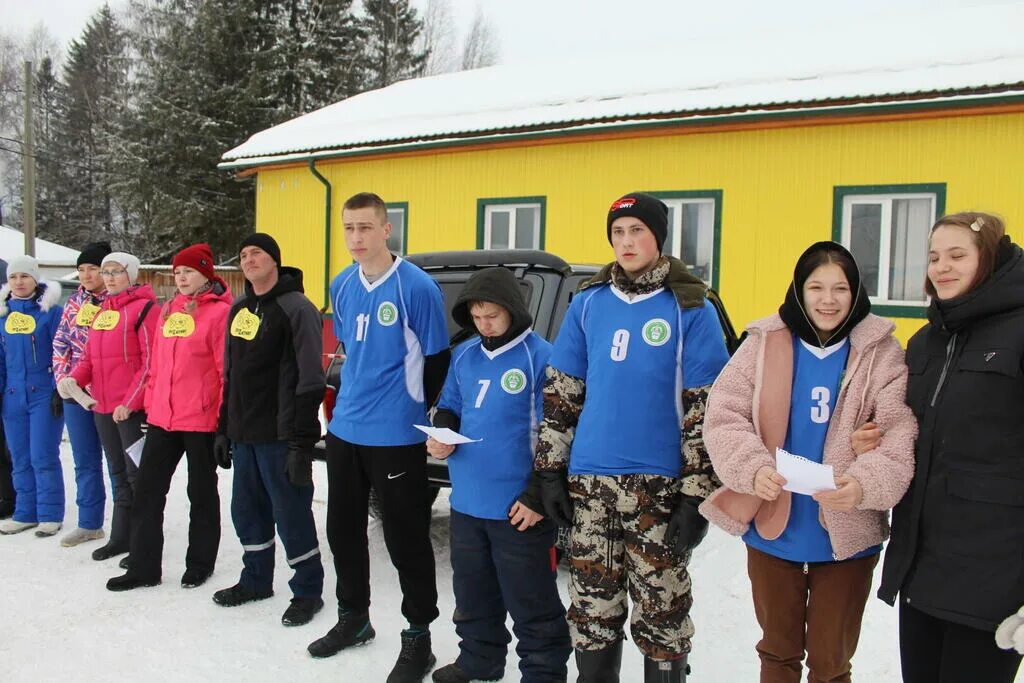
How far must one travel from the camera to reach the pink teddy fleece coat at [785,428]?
2.43 meters

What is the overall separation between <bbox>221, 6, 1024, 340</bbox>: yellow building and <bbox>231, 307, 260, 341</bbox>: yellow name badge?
7097mm

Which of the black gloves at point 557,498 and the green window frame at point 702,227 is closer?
the black gloves at point 557,498

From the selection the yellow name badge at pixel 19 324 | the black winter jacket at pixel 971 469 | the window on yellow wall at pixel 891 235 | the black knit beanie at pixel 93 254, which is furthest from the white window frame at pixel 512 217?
the black winter jacket at pixel 971 469

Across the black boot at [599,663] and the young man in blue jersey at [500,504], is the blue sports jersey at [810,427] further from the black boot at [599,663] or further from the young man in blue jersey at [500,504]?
the young man in blue jersey at [500,504]

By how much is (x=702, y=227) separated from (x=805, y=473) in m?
8.40

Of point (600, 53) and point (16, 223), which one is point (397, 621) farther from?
point (16, 223)

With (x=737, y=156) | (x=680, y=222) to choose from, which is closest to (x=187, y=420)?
(x=680, y=222)

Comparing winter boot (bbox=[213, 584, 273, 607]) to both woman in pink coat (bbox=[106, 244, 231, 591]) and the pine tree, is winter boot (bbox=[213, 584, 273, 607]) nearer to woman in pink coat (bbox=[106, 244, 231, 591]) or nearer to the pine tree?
woman in pink coat (bbox=[106, 244, 231, 591])

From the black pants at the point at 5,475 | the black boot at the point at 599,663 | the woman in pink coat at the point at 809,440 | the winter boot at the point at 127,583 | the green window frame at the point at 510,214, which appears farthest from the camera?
the green window frame at the point at 510,214

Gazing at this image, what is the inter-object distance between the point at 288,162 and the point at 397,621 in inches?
458

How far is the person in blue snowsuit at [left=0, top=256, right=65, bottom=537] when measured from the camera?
5645 millimetres

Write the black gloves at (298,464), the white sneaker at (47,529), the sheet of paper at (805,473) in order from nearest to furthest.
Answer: the sheet of paper at (805,473)
the black gloves at (298,464)
the white sneaker at (47,529)

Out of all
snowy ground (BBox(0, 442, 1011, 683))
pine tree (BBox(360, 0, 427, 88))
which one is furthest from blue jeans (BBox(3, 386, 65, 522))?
pine tree (BBox(360, 0, 427, 88))

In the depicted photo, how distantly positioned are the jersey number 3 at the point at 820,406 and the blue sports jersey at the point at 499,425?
111cm
